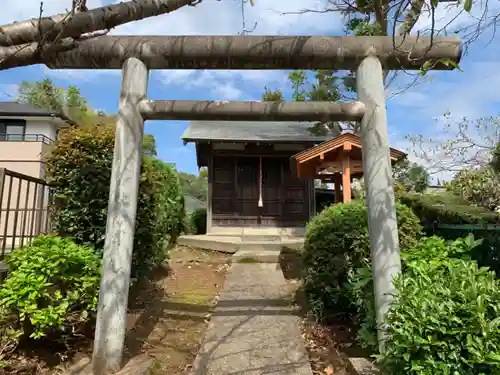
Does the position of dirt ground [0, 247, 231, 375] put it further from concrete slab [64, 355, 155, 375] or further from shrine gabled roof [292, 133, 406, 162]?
shrine gabled roof [292, 133, 406, 162]

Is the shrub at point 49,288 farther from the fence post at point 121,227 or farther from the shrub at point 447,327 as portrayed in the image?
the shrub at point 447,327

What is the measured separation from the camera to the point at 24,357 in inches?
146

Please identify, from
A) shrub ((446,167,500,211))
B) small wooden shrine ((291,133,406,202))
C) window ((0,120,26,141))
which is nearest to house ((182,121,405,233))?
small wooden shrine ((291,133,406,202))

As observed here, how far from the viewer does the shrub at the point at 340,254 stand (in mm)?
4762

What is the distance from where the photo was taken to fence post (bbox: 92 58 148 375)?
353 centimetres

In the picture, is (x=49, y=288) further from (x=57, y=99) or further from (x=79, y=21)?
(x=57, y=99)

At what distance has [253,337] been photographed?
4.33 m

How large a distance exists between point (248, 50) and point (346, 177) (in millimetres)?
6433

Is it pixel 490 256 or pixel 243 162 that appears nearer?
pixel 490 256

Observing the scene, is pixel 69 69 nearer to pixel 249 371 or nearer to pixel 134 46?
pixel 134 46

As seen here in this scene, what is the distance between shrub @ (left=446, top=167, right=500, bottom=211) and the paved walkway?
31.2 ft

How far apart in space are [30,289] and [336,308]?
3.47 m

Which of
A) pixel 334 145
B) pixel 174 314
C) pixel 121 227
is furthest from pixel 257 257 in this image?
pixel 121 227

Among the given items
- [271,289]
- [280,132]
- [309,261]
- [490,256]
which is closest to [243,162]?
[280,132]
